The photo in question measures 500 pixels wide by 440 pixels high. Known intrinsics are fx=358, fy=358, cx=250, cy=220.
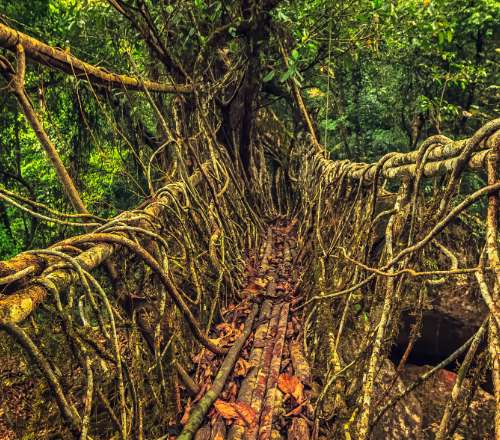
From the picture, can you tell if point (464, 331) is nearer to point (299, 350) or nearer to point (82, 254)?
point (299, 350)

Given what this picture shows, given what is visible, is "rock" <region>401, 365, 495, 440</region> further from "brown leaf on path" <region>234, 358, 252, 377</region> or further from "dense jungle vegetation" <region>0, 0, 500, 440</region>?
"brown leaf on path" <region>234, 358, 252, 377</region>

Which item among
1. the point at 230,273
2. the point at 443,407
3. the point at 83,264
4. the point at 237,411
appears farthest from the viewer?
the point at 230,273

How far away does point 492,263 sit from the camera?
2.99 ft

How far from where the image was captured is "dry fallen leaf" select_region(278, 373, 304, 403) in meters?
1.94

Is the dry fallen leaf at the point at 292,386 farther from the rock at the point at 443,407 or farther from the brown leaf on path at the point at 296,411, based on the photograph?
the rock at the point at 443,407

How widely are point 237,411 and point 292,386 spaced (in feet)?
1.18

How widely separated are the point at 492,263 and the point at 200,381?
5.69 feet

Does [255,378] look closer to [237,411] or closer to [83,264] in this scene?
[237,411]

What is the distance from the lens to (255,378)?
2057mm

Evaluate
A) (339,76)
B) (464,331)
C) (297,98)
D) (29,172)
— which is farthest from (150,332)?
(339,76)

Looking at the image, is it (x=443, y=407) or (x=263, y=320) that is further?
(x=443, y=407)

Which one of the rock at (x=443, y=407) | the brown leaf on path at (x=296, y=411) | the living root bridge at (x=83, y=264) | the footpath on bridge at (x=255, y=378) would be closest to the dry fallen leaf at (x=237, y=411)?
the footpath on bridge at (x=255, y=378)

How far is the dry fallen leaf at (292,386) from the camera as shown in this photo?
1937 mm

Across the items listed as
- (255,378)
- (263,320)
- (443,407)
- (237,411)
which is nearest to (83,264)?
(237,411)
